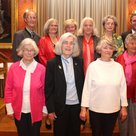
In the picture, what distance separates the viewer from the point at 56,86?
292 centimetres

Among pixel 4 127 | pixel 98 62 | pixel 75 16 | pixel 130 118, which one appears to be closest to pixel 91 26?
pixel 98 62

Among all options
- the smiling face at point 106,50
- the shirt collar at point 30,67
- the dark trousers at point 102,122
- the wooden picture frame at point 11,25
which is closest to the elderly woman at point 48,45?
the shirt collar at point 30,67

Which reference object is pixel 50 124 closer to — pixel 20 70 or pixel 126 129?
pixel 126 129

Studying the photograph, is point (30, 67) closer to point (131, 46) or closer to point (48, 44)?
point (48, 44)

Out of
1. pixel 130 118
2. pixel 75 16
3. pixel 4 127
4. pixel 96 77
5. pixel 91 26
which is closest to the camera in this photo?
pixel 96 77

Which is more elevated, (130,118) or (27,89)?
(27,89)

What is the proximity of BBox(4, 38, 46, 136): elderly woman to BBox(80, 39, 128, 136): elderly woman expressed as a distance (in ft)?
1.62

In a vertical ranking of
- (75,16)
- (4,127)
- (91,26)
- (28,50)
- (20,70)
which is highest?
(75,16)

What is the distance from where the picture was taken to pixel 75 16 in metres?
7.61

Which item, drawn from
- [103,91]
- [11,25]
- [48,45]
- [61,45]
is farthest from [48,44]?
[11,25]

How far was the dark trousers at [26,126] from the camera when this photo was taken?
2.90m

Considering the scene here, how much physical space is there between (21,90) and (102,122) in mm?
948

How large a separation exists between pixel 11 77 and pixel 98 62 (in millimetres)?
957

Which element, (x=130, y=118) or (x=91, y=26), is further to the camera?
(x=91, y=26)
